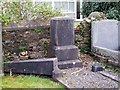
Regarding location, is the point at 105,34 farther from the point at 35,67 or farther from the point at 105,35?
the point at 35,67

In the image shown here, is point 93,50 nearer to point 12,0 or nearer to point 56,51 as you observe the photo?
point 56,51

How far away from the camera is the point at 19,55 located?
20.4 ft

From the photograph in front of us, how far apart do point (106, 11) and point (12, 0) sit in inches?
127

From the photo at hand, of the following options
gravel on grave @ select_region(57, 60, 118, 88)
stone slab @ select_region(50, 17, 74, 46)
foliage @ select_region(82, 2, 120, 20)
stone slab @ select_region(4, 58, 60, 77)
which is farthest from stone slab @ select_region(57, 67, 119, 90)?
foliage @ select_region(82, 2, 120, 20)

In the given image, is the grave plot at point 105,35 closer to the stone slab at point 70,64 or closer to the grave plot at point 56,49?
the stone slab at point 70,64

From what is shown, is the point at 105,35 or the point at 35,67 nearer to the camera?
the point at 35,67

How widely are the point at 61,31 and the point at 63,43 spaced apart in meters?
0.26

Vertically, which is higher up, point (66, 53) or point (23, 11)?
point (23, 11)

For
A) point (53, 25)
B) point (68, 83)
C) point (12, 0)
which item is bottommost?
point (68, 83)

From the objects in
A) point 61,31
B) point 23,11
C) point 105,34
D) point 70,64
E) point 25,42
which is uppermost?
point 23,11

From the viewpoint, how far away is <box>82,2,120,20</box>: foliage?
809 centimetres

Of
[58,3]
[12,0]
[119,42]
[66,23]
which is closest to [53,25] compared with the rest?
[66,23]

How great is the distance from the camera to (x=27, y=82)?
16.9 feet

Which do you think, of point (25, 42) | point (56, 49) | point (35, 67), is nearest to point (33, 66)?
point (35, 67)
